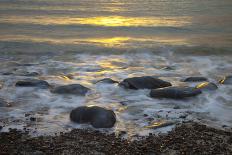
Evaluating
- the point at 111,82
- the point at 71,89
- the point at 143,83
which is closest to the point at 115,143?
the point at 71,89

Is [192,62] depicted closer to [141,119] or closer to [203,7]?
[141,119]

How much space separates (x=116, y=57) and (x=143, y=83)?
3827mm

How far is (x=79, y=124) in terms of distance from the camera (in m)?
6.22

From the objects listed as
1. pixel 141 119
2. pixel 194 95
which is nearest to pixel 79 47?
pixel 194 95

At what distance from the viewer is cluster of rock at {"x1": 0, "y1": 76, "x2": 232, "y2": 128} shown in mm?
6270

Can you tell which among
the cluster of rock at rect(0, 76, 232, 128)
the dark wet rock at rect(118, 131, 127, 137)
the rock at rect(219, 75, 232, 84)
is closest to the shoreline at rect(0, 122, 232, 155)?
the dark wet rock at rect(118, 131, 127, 137)

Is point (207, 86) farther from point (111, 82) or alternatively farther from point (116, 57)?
point (116, 57)

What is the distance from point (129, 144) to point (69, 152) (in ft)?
2.65

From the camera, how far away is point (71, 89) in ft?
25.6

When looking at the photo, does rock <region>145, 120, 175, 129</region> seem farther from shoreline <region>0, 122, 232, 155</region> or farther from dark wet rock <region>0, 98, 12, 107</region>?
dark wet rock <region>0, 98, 12, 107</region>

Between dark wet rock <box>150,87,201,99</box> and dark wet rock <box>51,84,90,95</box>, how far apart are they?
1.31 metres

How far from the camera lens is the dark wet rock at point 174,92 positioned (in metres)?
7.49

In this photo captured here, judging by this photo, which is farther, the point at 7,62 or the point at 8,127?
the point at 7,62

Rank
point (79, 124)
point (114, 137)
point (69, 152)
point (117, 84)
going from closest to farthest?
point (69, 152) → point (114, 137) → point (79, 124) → point (117, 84)
